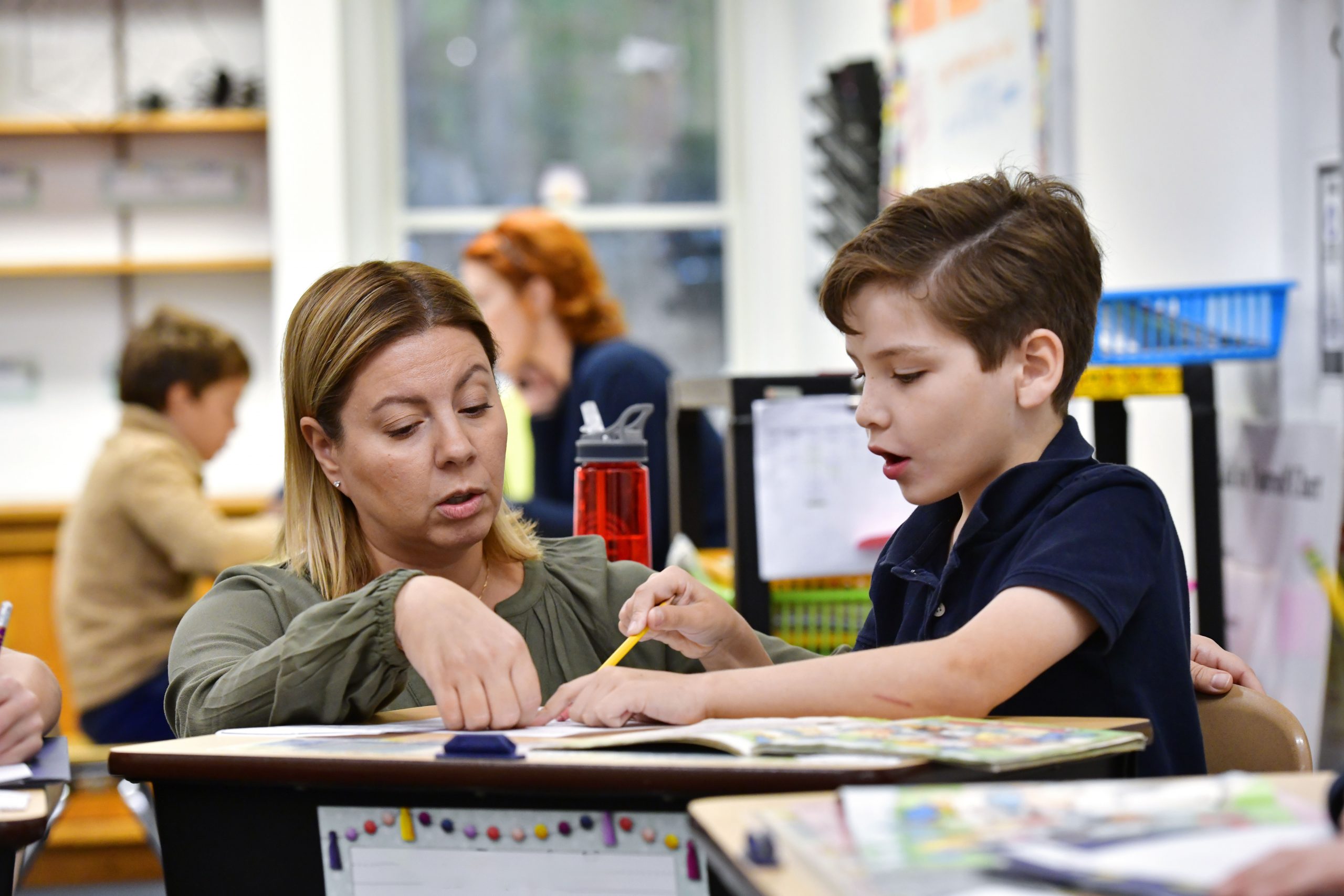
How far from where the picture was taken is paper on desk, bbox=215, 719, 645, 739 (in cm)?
88

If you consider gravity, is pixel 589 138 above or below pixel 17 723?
above

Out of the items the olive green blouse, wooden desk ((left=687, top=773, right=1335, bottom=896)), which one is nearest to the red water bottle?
the olive green blouse

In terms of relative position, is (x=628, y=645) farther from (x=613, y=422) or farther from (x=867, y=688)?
(x=613, y=422)

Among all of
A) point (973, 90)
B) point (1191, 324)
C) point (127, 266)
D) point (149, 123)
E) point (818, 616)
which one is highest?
point (149, 123)

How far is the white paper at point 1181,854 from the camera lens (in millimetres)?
508

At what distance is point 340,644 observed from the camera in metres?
0.96

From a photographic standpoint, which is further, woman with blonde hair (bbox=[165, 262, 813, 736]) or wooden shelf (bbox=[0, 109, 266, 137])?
wooden shelf (bbox=[0, 109, 266, 137])

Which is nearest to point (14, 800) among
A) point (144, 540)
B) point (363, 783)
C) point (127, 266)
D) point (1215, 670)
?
point (363, 783)

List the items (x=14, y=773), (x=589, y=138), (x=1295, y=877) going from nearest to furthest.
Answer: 1. (x=1295, y=877)
2. (x=14, y=773)
3. (x=589, y=138)

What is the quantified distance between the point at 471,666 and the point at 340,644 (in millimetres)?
107

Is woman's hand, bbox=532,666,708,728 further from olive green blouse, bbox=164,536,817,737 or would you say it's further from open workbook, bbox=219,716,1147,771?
olive green blouse, bbox=164,536,817,737

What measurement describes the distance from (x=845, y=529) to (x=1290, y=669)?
0.63m

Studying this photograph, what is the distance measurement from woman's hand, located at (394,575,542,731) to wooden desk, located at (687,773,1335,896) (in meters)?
0.23

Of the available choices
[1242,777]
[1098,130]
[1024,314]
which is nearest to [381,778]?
[1242,777]
